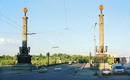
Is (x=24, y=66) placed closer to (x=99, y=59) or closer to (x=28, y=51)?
(x=28, y=51)

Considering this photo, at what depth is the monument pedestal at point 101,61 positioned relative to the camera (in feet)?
197

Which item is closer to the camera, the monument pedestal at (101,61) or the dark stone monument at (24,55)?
the monument pedestal at (101,61)

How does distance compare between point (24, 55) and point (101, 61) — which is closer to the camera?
point (101, 61)

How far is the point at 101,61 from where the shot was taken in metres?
60.8

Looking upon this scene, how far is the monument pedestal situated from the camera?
60097 mm

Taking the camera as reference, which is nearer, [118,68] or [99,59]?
[118,68]

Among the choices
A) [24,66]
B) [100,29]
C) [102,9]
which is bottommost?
[24,66]

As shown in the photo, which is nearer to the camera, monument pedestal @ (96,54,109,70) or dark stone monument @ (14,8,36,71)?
monument pedestal @ (96,54,109,70)

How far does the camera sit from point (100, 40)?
199 feet

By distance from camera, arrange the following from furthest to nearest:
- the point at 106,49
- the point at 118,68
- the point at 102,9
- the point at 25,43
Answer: the point at 25,43 → the point at 102,9 → the point at 106,49 → the point at 118,68

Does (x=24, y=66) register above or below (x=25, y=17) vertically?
below

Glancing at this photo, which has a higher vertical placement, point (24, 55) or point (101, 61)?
point (24, 55)

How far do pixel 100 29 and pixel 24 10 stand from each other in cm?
2154

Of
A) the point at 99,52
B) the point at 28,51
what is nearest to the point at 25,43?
the point at 28,51
